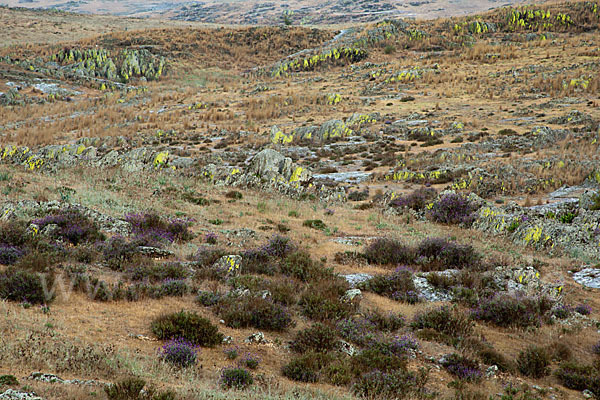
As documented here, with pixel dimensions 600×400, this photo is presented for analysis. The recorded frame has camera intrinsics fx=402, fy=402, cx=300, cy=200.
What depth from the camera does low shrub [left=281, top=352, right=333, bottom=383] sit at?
5773mm

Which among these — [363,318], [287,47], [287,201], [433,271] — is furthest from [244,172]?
[287,47]

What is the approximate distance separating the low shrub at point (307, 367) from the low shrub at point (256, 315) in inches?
40.9

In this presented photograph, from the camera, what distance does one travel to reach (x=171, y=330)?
6.41 m

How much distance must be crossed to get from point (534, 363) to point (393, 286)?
3.27m

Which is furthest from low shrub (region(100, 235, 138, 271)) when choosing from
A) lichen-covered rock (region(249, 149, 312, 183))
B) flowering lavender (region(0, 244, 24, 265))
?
lichen-covered rock (region(249, 149, 312, 183))

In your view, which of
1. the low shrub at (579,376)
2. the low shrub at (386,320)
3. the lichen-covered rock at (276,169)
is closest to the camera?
the low shrub at (579,376)

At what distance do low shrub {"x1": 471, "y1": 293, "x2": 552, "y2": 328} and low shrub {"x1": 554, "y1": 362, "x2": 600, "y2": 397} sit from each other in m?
1.46

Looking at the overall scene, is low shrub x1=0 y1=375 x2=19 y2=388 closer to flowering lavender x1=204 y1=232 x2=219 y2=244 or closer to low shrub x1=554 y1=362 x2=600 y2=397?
flowering lavender x1=204 y1=232 x2=219 y2=244

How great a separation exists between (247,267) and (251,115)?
2518 cm

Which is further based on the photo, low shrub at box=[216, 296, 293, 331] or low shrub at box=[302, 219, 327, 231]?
low shrub at box=[302, 219, 327, 231]

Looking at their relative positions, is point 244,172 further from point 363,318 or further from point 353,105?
point 353,105

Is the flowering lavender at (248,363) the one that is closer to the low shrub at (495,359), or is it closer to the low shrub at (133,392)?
the low shrub at (133,392)

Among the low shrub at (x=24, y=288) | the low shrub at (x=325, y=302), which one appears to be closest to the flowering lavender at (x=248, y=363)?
the low shrub at (x=325, y=302)

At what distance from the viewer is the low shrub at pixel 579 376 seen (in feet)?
19.7
